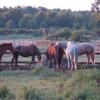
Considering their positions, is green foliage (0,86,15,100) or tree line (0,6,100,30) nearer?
green foliage (0,86,15,100)

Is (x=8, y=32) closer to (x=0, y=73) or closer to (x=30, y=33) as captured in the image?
(x=30, y=33)

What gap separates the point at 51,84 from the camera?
17234mm

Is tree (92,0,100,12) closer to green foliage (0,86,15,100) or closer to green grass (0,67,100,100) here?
green grass (0,67,100,100)

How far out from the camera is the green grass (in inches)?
490

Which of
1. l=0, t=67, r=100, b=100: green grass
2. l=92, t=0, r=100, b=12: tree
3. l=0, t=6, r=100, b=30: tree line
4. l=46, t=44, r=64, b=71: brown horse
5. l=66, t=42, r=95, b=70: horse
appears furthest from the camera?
l=0, t=6, r=100, b=30: tree line

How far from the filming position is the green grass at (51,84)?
490 inches

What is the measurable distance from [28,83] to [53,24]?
2316 inches

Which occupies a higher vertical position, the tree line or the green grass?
the green grass

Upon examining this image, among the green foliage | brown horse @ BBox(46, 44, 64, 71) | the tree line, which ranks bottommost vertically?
the tree line

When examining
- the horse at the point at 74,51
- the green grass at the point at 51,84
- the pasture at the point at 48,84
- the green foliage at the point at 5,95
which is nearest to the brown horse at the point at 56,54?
the horse at the point at 74,51

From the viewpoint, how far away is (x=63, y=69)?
23.0 meters

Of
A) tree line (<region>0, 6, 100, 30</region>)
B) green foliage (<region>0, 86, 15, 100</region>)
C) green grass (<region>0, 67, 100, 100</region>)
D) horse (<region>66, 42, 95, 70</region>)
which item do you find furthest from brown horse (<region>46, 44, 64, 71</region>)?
tree line (<region>0, 6, 100, 30</region>)

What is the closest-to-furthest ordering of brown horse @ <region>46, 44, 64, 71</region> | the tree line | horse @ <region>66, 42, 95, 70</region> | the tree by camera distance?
1. horse @ <region>66, 42, 95, 70</region>
2. brown horse @ <region>46, 44, 64, 71</region>
3. the tree
4. the tree line

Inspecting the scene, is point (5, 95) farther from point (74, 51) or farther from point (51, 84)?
point (74, 51)
